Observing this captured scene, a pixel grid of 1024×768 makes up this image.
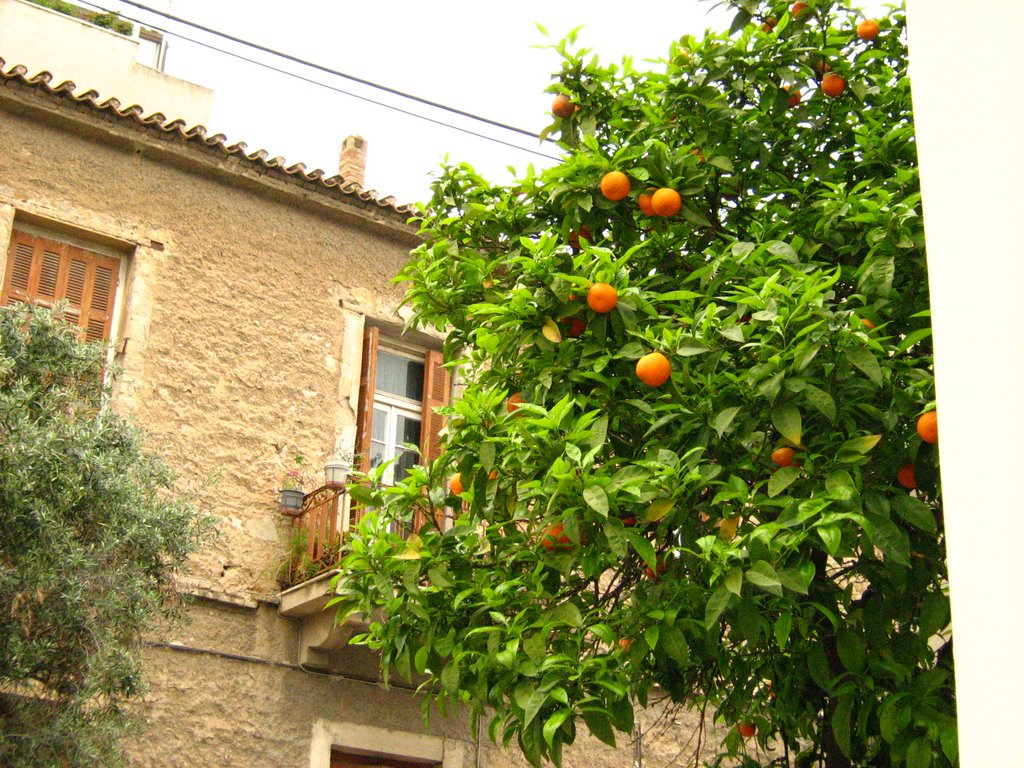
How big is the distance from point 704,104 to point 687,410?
167 cm

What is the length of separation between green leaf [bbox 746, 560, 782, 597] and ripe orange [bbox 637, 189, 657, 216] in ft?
6.34

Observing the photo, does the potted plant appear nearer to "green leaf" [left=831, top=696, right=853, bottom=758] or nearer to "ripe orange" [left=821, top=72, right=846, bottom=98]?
"ripe orange" [left=821, top=72, right=846, bottom=98]

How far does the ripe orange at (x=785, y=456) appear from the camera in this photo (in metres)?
4.78

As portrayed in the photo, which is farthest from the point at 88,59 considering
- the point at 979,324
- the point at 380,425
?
the point at 979,324

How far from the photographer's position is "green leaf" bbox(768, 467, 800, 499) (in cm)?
459

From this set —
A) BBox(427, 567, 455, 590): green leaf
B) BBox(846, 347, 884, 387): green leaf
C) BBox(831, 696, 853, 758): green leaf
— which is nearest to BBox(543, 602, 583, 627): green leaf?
BBox(427, 567, 455, 590): green leaf

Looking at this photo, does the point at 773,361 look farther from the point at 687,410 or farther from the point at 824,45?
the point at 824,45

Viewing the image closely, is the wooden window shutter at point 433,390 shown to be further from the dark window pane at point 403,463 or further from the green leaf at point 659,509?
the green leaf at point 659,509

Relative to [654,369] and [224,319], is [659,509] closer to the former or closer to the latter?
[654,369]

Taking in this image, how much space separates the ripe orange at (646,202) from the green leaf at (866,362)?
1.38 meters

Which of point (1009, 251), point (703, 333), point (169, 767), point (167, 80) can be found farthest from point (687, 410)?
point (167, 80)

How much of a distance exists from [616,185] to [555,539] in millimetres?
1602

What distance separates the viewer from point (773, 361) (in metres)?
4.66

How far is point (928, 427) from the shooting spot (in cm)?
448
